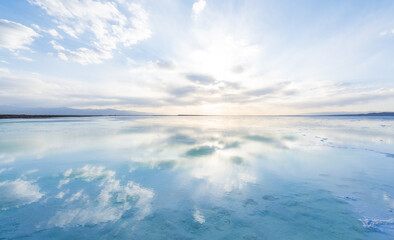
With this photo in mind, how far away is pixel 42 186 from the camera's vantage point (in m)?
6.60

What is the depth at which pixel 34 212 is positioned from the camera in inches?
192

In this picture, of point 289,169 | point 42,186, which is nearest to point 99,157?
point 42,186

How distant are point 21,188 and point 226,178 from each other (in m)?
8.30

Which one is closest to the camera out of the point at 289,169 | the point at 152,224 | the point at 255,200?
the point at 152,224

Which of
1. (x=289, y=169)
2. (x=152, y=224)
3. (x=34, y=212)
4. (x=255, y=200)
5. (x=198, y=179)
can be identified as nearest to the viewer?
(x=152, y=224)

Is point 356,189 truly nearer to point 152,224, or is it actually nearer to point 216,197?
point 216,197

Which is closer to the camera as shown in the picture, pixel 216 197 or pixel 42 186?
pixel 216 197

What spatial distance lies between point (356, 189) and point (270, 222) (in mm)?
4551

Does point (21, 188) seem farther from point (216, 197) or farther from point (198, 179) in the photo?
point (216, 197)

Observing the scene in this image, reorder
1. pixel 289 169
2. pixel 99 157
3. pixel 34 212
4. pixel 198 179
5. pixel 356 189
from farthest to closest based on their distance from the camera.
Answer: pixel 99 157 → pixel 289 169 → pixel 198 179 → pixel 356 189 → pixel 34 212

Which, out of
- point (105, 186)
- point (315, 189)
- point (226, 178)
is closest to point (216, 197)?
point (226, 178)

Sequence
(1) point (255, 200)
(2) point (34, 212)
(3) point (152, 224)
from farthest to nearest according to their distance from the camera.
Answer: (1) point (255, 200)
(2) point (34, 212)
(3) point (152, 224)

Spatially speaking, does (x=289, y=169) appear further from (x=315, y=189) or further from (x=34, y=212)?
(x=34, y=212)

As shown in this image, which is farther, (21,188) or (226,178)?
(226,178)
